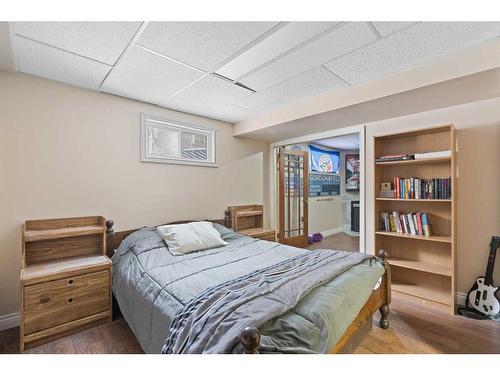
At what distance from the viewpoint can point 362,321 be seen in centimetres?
153

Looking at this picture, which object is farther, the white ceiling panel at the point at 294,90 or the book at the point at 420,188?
the book at the point at 420,188

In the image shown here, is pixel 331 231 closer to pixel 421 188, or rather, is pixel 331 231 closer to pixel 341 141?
pixel 341 141

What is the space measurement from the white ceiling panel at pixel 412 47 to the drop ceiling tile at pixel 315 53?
112 mm

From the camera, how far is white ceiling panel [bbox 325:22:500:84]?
144 centimetres

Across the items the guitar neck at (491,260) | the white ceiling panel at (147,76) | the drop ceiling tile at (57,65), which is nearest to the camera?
the drop ceiling tile at (57,65)

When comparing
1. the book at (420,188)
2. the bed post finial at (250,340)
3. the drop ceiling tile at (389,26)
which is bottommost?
the bed post finial at (250,340)

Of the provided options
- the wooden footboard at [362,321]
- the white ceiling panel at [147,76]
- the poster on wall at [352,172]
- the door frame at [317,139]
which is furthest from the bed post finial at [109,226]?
the poster on wall at [352,172]

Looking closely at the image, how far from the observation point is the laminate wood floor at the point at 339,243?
4645mm

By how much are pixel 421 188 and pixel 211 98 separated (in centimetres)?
248

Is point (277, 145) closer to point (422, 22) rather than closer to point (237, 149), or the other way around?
point (237, 149)

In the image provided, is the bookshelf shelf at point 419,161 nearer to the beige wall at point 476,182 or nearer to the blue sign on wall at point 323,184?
the beige wall at point 476,182

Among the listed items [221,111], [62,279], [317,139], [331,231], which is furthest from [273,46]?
[331,231]

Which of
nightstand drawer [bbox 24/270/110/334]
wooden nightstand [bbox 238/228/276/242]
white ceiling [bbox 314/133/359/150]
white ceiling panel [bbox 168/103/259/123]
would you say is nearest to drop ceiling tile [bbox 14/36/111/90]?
white ceiling panel [bbox 168/103/259/123]
